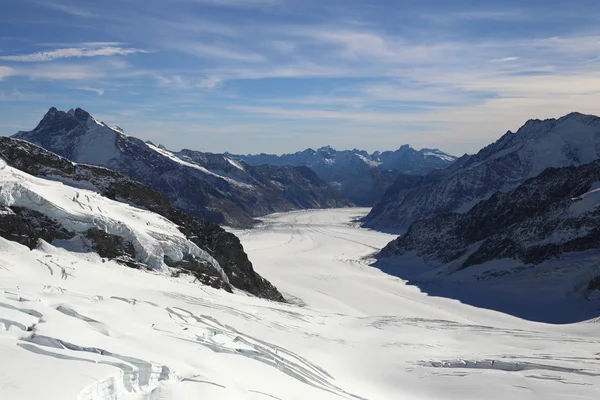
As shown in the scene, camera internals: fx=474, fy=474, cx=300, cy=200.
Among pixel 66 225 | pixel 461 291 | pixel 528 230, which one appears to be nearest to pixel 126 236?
pixel 66 225

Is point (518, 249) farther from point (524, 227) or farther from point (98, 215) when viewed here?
point (98, 215)

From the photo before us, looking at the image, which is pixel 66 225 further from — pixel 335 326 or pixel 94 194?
pixel 335 326

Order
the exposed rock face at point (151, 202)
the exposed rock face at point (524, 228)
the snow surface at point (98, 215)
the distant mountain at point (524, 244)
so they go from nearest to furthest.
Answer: the snow surface at point (98, 215) → the exposed rock face at point (151, 202) → the distant mountain at point (524, 244) → the exposed rock face at point (524, 228)

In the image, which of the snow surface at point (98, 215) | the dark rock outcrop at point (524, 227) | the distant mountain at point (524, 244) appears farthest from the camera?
the dark rock outcrop at point (524, 227)

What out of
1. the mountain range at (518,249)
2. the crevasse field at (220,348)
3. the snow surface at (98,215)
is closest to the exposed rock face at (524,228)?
the mountain range at (518,249)

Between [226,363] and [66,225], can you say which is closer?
[226,363]

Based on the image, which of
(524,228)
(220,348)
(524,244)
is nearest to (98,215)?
(220,348)

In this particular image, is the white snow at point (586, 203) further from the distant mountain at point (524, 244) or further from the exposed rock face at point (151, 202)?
the exposed rock face at point (151, 202)
